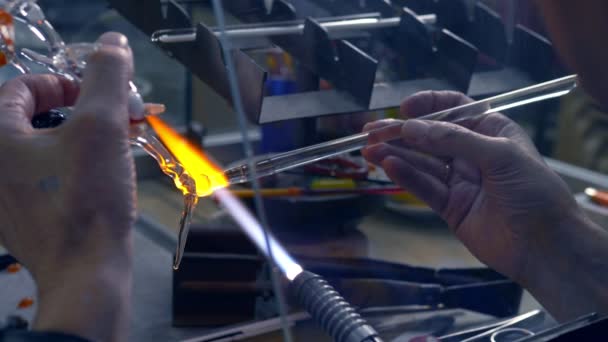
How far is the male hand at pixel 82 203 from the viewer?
42cm

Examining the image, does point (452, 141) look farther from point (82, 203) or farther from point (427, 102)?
point (82, 203)

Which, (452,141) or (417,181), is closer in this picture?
(452,141)

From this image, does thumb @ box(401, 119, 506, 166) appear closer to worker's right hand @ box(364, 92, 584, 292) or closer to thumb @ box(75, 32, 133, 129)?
worker's right hand @ box(364, 92, 584, 292)

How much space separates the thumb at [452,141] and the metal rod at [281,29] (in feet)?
0.50

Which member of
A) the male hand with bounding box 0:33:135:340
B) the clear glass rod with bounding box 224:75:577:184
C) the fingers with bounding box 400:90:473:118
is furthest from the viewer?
the fingers with bounding box 400:90:473:118

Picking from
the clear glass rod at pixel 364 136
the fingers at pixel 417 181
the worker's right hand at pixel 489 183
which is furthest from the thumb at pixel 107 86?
the fingers at pixel 417 181

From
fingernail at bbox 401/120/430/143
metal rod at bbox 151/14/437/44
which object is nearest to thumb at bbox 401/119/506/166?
fingernail at bbox 401/120/430/143

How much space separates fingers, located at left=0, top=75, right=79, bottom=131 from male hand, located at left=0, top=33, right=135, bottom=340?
0.03 meters

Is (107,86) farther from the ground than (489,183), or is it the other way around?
(107,86)

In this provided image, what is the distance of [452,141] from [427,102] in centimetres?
6

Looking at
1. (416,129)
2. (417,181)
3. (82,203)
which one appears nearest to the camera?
(82,203)

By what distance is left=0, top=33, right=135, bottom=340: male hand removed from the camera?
42cm

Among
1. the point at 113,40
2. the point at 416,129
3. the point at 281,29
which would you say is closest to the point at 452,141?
the point at 416,129

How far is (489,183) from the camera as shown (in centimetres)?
70
